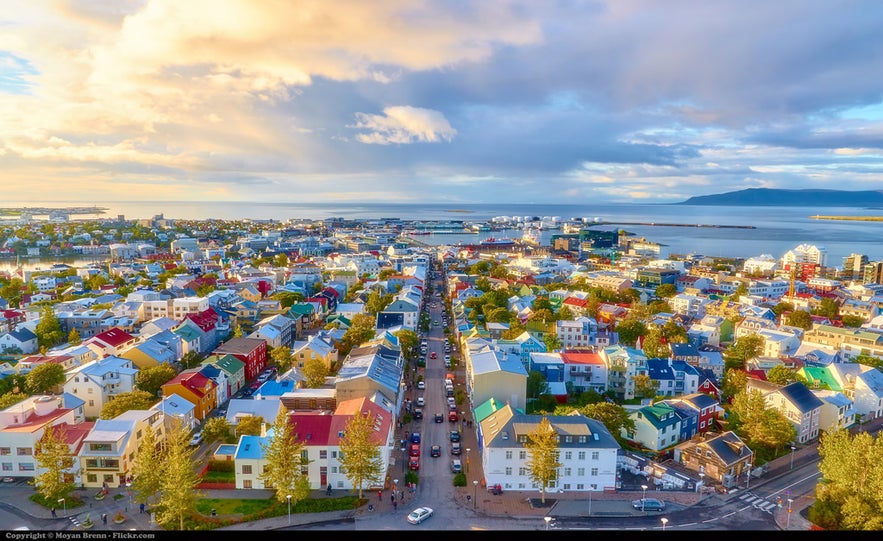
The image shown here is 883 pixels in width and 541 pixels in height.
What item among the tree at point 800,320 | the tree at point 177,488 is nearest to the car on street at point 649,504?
the tree at point 177,488

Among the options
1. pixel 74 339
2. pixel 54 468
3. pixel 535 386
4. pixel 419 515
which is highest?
pixel 54 468

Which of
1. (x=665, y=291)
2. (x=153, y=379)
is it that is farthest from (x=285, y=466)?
(x=665, y=291)

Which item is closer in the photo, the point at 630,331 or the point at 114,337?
the point at 114,337

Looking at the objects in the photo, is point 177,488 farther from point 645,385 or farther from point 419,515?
point 645,385

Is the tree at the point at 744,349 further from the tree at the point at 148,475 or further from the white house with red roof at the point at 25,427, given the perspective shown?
the white house with red roof at the point at 25,427

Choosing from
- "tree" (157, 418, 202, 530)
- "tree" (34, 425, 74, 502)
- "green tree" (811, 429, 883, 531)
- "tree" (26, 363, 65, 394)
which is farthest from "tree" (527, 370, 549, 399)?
"tree" (26, 363, 65, 394)

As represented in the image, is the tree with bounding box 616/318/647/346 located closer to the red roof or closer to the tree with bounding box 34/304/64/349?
the red roof
